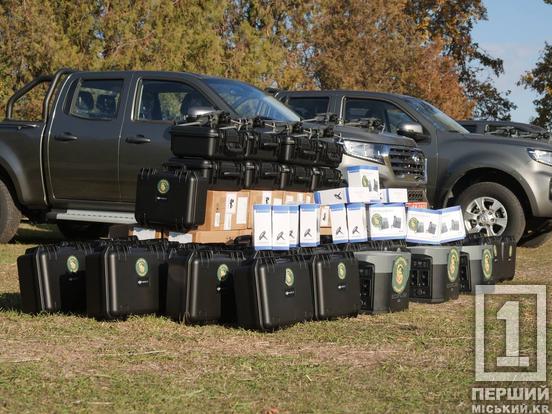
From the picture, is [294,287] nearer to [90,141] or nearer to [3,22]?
[90,141]

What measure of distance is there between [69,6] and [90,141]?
35.6 ft

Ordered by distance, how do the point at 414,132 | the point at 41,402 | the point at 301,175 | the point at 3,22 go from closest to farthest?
the point at 41,402
the point at 301,175
the point at 414,132
the point at 3,22

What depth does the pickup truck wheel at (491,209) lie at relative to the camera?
12680mm

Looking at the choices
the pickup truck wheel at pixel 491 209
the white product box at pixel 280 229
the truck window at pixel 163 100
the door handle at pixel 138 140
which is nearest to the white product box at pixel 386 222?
the white product box at pixel 280 229

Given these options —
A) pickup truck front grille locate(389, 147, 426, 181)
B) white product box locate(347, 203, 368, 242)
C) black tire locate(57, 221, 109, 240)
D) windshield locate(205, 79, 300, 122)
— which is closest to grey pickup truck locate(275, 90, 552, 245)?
pickup truck front grille locate(389, 147, 426, 181)

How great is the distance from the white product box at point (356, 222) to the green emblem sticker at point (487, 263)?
1.47 metres

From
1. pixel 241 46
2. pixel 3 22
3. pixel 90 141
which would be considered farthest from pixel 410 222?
pixel 241 46

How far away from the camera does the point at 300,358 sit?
5.98m

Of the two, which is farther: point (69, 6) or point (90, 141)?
point (69, 6)

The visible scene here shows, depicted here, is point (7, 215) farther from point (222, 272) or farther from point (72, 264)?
point (222, 272)

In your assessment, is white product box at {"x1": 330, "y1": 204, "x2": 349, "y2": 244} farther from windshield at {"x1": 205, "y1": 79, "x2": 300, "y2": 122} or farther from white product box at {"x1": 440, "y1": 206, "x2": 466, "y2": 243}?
windshield at {"x1": 205, "y1": 79, "x2": 300, "y2": 122}

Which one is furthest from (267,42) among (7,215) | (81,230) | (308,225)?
(308,225)

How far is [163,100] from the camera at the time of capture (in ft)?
37.2

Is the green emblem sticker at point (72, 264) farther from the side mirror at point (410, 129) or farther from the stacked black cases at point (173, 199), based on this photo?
the side mirror at point (410, 129)
